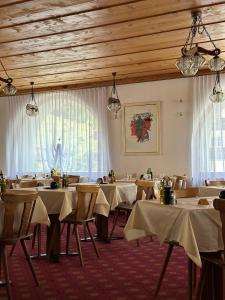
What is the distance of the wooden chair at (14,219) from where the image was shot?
3.41 m

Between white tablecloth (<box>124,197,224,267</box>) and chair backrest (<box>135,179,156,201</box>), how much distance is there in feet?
6.69

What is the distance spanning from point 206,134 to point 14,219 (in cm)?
505

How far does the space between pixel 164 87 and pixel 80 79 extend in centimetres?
174

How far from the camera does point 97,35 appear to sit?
5320 mm

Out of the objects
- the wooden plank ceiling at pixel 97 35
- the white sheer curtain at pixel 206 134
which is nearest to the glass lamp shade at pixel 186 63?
the wooden plank ceiling at pixel 97 35

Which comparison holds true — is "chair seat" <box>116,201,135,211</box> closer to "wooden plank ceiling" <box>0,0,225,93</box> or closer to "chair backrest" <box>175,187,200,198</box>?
"chair backrest" <box>175,187,200,198</box>

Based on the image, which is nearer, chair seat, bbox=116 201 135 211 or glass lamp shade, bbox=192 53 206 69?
glass lamp shade, bbox=192 53 206 69

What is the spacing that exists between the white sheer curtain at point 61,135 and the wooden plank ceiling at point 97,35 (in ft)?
3.93

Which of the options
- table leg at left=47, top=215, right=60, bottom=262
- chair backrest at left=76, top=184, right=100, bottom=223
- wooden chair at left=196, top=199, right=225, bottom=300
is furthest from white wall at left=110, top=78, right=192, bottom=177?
wooden chair at left=196, top=199, right=225, bottom=300

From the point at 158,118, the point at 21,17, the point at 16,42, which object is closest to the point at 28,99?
the point at 158,118

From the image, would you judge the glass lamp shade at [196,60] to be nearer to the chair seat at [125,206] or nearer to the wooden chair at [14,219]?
the wooden chair at [14,219]

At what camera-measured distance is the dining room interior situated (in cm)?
343

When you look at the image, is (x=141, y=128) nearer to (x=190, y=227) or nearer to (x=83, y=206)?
(x=83, y=206)

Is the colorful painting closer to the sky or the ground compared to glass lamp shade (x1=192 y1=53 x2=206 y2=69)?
closer to the ground
